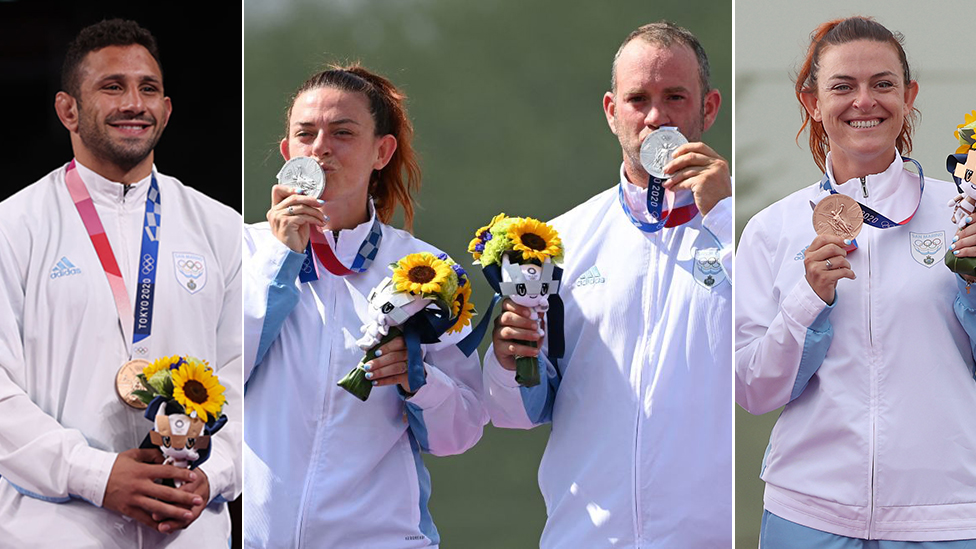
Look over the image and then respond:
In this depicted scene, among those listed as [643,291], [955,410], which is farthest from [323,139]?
[955,410]

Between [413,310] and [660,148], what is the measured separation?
33.0 inches

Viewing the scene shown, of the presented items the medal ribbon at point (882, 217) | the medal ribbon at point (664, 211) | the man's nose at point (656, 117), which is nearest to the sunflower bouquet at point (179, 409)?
the medal ribbon at point (664, 211)

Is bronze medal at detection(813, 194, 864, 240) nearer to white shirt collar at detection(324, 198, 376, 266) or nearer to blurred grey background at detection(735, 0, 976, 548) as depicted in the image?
blurred grey background at detection(735, 0, 976, 548)

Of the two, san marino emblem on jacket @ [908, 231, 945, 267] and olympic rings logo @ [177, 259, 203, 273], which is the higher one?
san marino emblem on jacket @ [908, 231, 945, 267]

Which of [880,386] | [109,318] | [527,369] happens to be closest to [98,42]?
[109,318]

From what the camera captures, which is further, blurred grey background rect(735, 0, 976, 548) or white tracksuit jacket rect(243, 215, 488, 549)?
white tracksuit jacket rect(243, 215, 488, 549)

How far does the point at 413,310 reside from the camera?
3174 mm

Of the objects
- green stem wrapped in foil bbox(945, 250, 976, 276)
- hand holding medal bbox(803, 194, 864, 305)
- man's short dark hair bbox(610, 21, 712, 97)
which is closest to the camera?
green stem wrapped in foil bbox(945, 250, 976, 276)

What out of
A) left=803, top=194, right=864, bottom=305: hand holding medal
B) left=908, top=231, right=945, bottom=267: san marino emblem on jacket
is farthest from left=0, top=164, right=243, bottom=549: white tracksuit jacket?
left=908, top=231, right=945, bottom=267: san marino emblem on jacket

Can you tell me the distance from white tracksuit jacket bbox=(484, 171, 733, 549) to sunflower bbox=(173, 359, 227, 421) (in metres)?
0.77

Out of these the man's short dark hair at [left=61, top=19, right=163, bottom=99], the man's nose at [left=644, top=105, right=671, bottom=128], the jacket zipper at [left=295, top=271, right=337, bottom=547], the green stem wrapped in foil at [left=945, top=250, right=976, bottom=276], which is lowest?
the jacket zipper at [left=295, top=271, right=337, bottom=547]

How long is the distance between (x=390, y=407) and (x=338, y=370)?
0.19 meters

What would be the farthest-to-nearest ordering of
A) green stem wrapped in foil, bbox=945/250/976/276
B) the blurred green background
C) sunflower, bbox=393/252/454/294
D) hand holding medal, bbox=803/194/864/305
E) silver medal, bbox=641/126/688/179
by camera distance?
the blurred green background < silver medal, bbox=641/126/688/179 < sunflower, bbox=393/252/454/294 < hand holding medal, bbox=803/194/864/305 < green stem wrapped in foil, bbox=945/250/976/276

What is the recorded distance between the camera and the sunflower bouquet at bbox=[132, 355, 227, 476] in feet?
10.5
